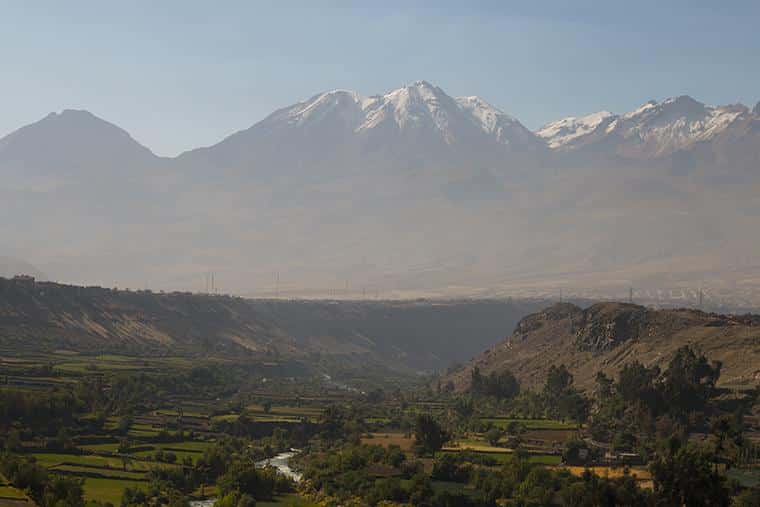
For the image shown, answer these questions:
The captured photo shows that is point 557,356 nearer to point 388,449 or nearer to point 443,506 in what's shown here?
point 388,449

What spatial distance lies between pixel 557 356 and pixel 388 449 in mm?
76863

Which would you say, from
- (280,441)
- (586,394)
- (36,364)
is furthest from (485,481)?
(36,364)

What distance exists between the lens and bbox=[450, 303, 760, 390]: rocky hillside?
437 feet

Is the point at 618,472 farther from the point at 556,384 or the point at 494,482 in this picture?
the point at 556,384

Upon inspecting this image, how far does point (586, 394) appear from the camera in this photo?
13625cm

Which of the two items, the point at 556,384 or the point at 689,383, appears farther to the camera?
the point at 556,384

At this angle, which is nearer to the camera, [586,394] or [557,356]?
[586,394]

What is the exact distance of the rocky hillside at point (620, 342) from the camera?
133m

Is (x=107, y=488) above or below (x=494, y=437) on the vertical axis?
below

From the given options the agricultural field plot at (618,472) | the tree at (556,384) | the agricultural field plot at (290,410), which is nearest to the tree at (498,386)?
the tree at (556,384)

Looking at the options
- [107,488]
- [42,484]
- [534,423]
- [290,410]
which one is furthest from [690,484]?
[290,410]

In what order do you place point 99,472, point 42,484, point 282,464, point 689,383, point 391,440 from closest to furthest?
point 42,484 < point 99,472 < point 282,464 < point 391,440 < point 689,383

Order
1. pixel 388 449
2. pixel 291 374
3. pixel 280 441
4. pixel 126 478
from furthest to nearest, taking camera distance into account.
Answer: pixel 291 374 < pixel 280 441 < pixel 388 449 < pixel 126 478

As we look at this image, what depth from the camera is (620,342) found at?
156 m
